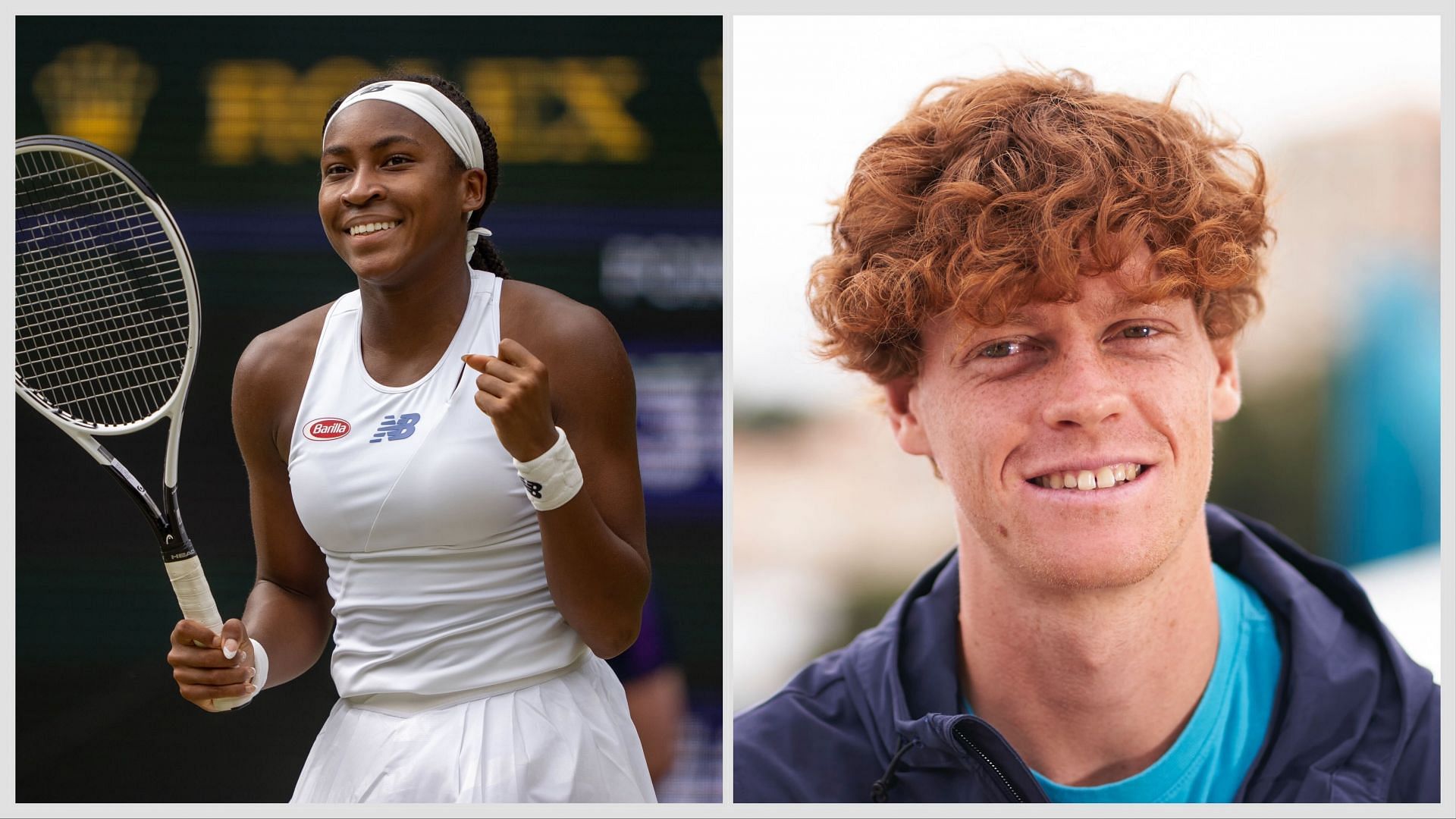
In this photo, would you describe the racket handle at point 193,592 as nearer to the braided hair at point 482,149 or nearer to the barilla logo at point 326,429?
the barilla logo at point 326,429

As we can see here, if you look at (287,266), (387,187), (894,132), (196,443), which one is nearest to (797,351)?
(894,132)

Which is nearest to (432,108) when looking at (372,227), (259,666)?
(372,227)

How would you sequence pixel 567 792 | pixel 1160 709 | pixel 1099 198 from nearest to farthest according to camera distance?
pixel 567 792
pixel 1099 198
pixel 1160 709

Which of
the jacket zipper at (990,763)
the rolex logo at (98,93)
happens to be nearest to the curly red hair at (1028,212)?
the jacket zipper at (990,763)

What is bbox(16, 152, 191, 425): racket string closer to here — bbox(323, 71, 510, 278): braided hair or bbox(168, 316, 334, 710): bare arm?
bbox(168, 316, 334, 710): bare arm

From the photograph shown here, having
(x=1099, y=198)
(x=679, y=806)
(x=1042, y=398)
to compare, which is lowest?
(x=679, y=806)

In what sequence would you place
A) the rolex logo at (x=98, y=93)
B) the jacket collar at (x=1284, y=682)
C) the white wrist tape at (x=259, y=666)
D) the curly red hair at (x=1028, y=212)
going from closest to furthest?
the white wrist tape at (x=259, y=666) < the curly red hair at (x=1028, y=212) < the jacket collar at (x=1284, y=682) < the rolex logo at (x=98, y=93)

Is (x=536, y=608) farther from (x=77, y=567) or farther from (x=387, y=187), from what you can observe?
(x=77, y=567)
